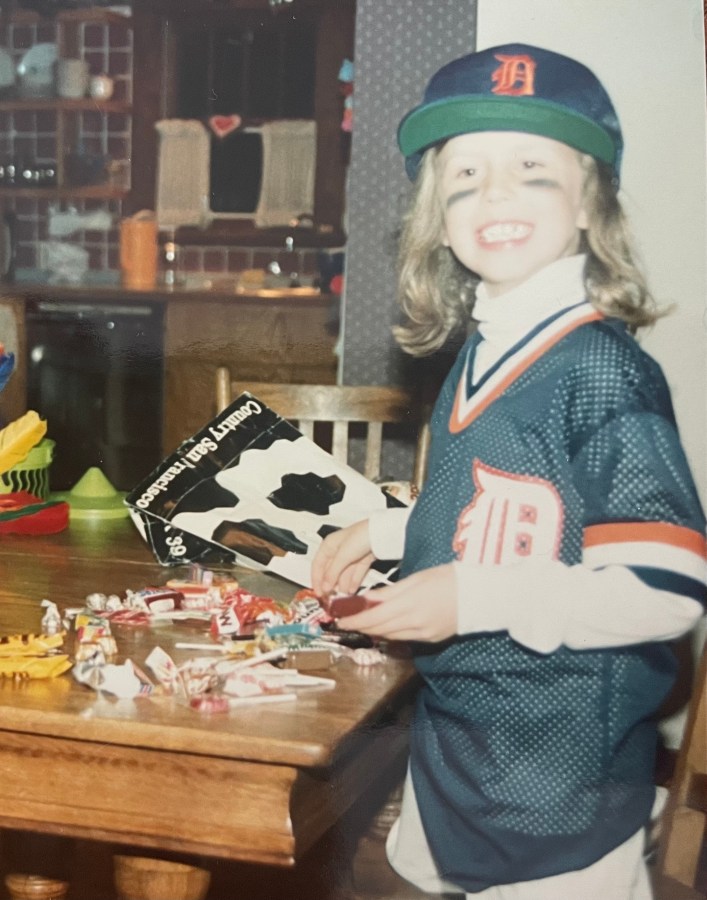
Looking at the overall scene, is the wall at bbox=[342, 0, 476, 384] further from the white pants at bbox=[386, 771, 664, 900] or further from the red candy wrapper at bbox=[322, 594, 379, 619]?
the white pants at bbox=[386, 771, 664, 900]

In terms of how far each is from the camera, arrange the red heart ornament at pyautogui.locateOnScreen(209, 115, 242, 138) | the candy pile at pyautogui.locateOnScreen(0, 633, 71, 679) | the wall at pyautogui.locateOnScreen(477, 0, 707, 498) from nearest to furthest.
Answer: the candy pile at pyautogui.locateOnScreen(0, 633, 71, 679) → the wall at pyautogui.locateOnScreen(477, 0, 707, 498) → the red heart ornament at pyautogui.locateOnScreen(209, 115, 242, 138)

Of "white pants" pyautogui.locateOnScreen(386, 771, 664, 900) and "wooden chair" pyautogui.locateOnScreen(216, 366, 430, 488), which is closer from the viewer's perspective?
"white pants" pyautogui.locateOnScreen(386, 771, 664, 900)

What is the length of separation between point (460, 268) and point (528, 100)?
0.56 ft

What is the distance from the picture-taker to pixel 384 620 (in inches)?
36.7

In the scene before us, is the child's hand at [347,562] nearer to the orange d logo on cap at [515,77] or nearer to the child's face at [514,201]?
the child's face at [514,201]

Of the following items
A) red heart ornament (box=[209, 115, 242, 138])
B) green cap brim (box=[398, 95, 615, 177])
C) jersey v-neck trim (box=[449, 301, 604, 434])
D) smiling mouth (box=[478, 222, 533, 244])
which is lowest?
jersey v-neck trim (box=[449, 301, 604, 434])

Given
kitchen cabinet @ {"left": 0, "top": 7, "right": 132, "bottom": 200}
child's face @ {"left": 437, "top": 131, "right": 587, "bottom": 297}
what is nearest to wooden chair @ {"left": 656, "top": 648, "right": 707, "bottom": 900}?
child's face @ {"left": 437, "top": 131, "right": 587, "bottom": 297}

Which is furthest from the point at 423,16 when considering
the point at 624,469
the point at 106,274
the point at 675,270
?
the point at 106,274

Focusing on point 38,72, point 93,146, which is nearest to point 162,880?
point 38,72

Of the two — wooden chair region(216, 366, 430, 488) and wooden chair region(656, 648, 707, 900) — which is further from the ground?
wooden chair region(216, 366, 430, 488)

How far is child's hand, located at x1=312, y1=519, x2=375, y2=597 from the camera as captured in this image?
1.11 meters

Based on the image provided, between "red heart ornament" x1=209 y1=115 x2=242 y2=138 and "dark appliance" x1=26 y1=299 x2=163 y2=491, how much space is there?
10.0 inches

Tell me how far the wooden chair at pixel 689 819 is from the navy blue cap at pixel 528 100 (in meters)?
0.48

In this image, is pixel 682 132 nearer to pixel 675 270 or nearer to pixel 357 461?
pixel 675 270
